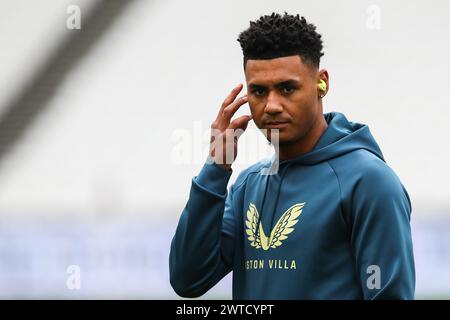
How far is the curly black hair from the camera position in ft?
7.26

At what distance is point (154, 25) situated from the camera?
26.9ft

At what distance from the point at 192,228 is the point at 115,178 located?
5443mm

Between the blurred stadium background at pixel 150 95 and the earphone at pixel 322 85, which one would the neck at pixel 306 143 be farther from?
the blurred stadium background at pixel 150 95

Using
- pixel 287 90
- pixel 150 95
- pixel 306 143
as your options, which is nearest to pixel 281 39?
pixel 287 90

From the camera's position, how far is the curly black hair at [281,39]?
2213 mm

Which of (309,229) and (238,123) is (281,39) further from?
(309,229)

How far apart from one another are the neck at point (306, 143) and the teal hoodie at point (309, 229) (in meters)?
0.01

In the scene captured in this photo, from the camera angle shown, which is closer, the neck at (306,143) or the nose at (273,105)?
the nose at (273,105)

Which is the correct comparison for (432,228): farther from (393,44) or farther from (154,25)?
(154,25)

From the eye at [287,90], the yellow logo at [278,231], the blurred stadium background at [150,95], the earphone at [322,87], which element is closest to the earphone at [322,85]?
the earphone at [322,87]

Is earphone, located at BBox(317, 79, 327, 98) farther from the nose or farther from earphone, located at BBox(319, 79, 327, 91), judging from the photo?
the nose

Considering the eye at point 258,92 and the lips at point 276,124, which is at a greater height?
the eye at point 258,92

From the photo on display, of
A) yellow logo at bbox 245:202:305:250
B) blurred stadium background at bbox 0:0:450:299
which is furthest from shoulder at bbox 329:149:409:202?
blurred stadium background at bbox 0:0:450:299

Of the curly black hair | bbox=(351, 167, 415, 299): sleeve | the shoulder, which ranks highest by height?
the curly black hair
